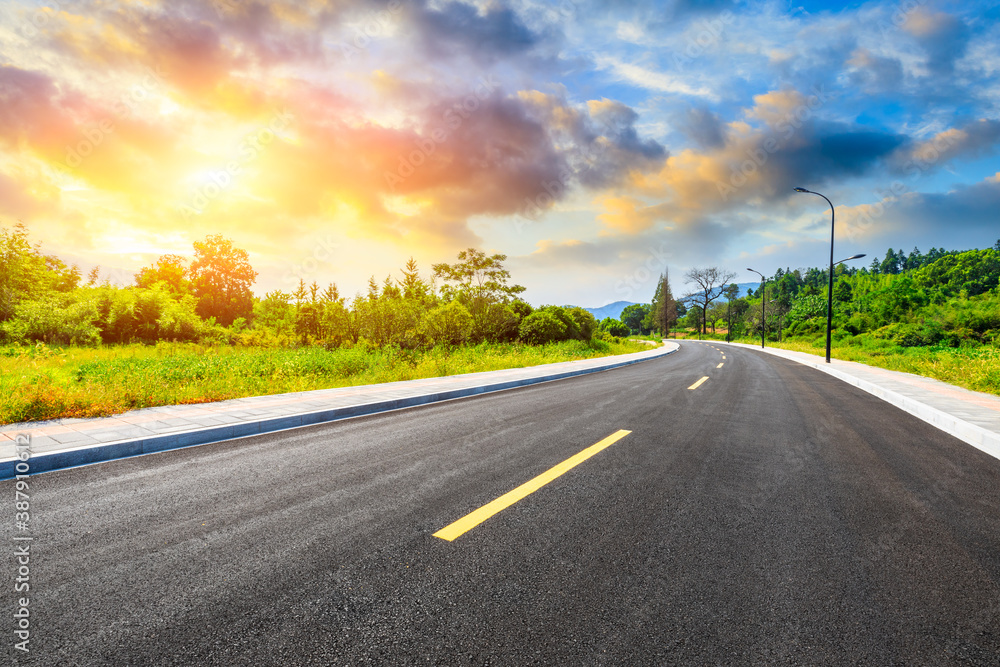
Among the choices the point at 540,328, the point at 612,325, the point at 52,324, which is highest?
the point at 612,325

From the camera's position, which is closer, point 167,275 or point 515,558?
point 515,558

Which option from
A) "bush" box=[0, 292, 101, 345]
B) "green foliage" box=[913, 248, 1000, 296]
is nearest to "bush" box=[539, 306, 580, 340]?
"bush" box=[0, 292, 101, 345]

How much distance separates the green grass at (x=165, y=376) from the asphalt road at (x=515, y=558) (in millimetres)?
2796

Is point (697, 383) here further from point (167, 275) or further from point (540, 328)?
point (167, 275)

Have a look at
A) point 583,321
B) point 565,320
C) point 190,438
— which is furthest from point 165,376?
point 583,321

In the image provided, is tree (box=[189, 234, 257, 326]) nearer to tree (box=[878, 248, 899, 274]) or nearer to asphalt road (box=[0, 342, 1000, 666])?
asphalt road (box=[0, 342, 1000, 666])

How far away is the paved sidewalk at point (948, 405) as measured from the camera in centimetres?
575

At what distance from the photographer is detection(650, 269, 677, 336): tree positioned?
3610 inches

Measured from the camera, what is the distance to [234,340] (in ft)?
68.7

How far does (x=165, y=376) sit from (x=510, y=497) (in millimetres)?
8483

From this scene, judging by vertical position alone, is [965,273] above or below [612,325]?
above

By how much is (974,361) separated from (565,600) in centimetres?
1861

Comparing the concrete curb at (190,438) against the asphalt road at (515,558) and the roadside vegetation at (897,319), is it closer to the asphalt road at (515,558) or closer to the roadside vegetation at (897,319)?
the asphalt road at (515,558)

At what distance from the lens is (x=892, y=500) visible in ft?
11.7
